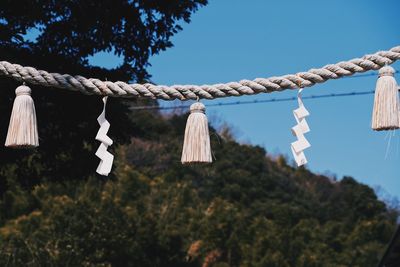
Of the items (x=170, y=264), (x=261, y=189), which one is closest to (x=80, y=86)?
(x=170, y=264)

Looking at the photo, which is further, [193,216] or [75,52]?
[193,216]

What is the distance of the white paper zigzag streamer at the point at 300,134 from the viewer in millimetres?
3773

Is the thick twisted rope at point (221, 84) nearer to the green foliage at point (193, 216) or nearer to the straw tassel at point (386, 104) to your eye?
the straw tassel at point (386, 104)

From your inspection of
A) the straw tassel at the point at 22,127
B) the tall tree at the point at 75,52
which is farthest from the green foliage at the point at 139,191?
the straw tassel at the point at 22,127

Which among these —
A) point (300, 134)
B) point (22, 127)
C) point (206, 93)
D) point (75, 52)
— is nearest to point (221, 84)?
point (206, 93)

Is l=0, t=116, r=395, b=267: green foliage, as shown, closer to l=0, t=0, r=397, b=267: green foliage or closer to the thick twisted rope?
l=0, t=0, r=397, b=267: green foliage

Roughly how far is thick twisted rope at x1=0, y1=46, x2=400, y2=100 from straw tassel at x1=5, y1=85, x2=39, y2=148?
17 centimetres

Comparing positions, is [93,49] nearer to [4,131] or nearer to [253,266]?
[4,131]

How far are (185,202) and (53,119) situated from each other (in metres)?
12.0

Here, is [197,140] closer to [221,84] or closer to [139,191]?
[221,84]

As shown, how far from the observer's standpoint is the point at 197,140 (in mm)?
3850

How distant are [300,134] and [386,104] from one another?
0.44 meters

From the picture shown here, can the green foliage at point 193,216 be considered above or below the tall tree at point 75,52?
below

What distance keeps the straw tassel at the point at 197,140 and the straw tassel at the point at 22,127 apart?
753 millimetres
